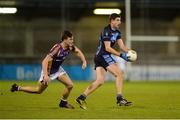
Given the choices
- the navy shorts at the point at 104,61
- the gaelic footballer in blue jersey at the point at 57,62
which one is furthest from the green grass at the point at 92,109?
the navy shorts at the point at 104,61

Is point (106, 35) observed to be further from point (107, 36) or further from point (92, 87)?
point (92, 87)

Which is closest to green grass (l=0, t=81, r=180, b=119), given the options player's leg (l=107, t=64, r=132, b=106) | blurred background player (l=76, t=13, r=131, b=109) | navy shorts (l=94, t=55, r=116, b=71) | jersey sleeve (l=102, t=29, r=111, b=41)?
player's leg (l=107, t=64, r=132, b=106)

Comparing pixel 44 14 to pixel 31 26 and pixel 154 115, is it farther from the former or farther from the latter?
pixel 154 115

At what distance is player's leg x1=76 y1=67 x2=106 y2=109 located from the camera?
1426 centimetres

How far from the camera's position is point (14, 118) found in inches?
474

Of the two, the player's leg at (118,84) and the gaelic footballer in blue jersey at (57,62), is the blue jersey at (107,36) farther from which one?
the gaelic footballer in blue jersey at (57,62)

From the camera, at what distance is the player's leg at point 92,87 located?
46.8ft

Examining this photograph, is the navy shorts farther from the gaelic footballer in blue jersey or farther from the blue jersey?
the gaelic footballer in blue jersey

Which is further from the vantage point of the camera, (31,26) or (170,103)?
(31,26)

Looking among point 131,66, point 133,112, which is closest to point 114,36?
point 133,112

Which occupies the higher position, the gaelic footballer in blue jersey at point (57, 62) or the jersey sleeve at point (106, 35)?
the jersey sleeve at point (106, 35)

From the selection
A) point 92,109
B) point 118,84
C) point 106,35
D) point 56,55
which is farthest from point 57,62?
point 118,84

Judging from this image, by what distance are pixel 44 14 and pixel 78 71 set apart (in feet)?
20.7

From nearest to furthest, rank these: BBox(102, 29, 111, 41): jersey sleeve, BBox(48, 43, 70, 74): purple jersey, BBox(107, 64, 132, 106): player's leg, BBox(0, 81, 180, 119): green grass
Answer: BBox(0, 81, 180, 119): green grass → BBox(48, 43, 70, 74): purple jersey → BBox(107, 64, 132, 106): player's leg → BBox(102, 29, 111, 41): jersey sleeve
